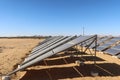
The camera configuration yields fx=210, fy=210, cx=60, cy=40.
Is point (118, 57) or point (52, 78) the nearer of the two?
point (52, 78)

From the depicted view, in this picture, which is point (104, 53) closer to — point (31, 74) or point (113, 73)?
point (113, 73)

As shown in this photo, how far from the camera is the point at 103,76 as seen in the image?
10.8 metres

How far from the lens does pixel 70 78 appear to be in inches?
415

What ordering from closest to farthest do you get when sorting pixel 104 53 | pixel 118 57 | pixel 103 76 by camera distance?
pixel 103 76 < pixel 118 57 < pixel 104 53

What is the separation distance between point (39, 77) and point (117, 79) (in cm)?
400

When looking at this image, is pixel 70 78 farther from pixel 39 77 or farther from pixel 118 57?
pixel 118 57

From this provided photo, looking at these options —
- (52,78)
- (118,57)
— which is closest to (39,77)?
(52,78)

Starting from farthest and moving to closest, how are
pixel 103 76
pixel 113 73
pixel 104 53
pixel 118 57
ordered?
1. pixel 104 53
2. pixel 118 57
3. pixel 113 73
4. pixel 103 76

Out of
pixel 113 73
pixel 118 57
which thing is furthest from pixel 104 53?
pixel 113 73

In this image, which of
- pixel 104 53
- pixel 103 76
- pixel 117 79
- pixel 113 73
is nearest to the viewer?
pixel 117 79

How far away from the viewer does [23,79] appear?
424 inches

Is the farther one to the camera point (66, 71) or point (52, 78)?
point (66, 71)

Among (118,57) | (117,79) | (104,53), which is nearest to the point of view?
(117,79)

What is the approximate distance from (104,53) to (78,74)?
11114 millimetres
